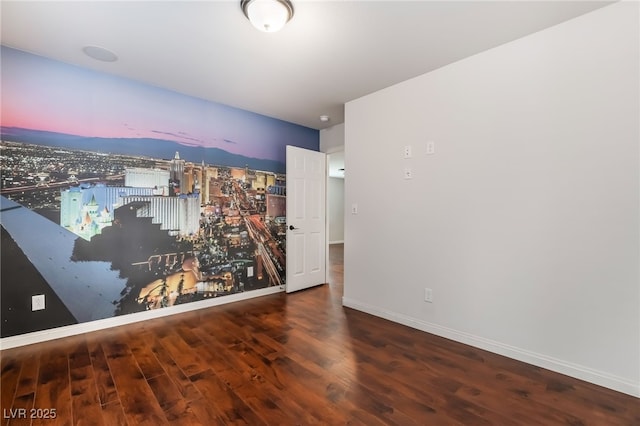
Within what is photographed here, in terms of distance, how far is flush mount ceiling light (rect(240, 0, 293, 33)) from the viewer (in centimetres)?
182

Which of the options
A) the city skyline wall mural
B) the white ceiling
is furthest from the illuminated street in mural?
the white ceiling

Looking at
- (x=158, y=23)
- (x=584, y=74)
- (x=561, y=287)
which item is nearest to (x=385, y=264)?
(x=561, y=287)

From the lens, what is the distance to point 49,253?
260 centimetres

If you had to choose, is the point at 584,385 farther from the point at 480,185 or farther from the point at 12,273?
the point at 12,273

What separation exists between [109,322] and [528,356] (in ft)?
12.6

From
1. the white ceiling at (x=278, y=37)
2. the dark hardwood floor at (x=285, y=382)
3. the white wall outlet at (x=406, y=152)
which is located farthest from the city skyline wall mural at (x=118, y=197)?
the white wall outlet at (x=406, y=152)

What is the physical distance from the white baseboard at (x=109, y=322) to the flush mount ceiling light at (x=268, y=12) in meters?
3.04

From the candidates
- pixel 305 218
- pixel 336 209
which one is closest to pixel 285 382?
pixel 305 218

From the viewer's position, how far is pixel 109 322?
2881mm

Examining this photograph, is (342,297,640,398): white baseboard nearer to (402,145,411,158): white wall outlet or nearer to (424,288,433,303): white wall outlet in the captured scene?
(424,288,433,303): white wall outlet

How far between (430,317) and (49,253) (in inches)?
144

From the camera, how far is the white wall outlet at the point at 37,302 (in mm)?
2523

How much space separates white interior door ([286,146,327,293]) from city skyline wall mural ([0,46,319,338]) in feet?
1.26

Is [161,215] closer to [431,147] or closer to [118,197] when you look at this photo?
[118,197]
